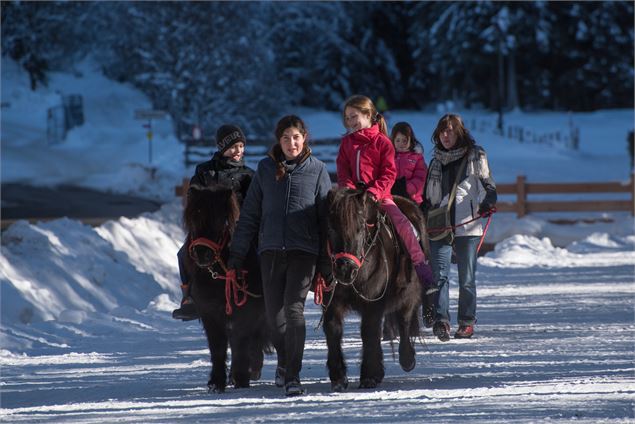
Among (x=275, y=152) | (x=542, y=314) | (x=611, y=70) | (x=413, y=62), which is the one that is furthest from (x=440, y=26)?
(x=275, y=152)

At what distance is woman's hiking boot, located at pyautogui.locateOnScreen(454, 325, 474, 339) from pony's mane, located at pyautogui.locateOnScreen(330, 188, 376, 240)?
3518 mm

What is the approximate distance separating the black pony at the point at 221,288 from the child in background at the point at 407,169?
305 centimetres

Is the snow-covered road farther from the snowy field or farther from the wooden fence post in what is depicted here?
the wooden fence post

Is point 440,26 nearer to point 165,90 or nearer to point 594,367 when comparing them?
point 165,90

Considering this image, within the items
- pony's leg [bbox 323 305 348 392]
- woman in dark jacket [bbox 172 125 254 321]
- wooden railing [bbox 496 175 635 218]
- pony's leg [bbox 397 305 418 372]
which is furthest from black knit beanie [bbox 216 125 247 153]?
wooden railing [bbox 496 175 635 218]

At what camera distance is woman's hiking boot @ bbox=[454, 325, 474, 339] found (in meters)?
11.8

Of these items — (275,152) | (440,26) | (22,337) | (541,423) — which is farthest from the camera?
(440,26)

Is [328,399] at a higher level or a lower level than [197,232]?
lower

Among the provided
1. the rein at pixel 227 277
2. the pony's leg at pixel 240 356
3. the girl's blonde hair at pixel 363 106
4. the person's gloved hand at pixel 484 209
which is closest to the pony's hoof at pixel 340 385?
the pony's leg at pixel 240 356

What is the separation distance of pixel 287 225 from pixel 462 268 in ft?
12.6

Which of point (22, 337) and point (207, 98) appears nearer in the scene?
point (22, 337)

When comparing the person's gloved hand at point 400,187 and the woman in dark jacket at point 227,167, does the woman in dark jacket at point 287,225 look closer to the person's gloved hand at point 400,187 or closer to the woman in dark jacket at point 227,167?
the woman in dark jacket at point 227,167

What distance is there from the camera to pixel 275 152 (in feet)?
28.5

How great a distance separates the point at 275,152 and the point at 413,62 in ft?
226
